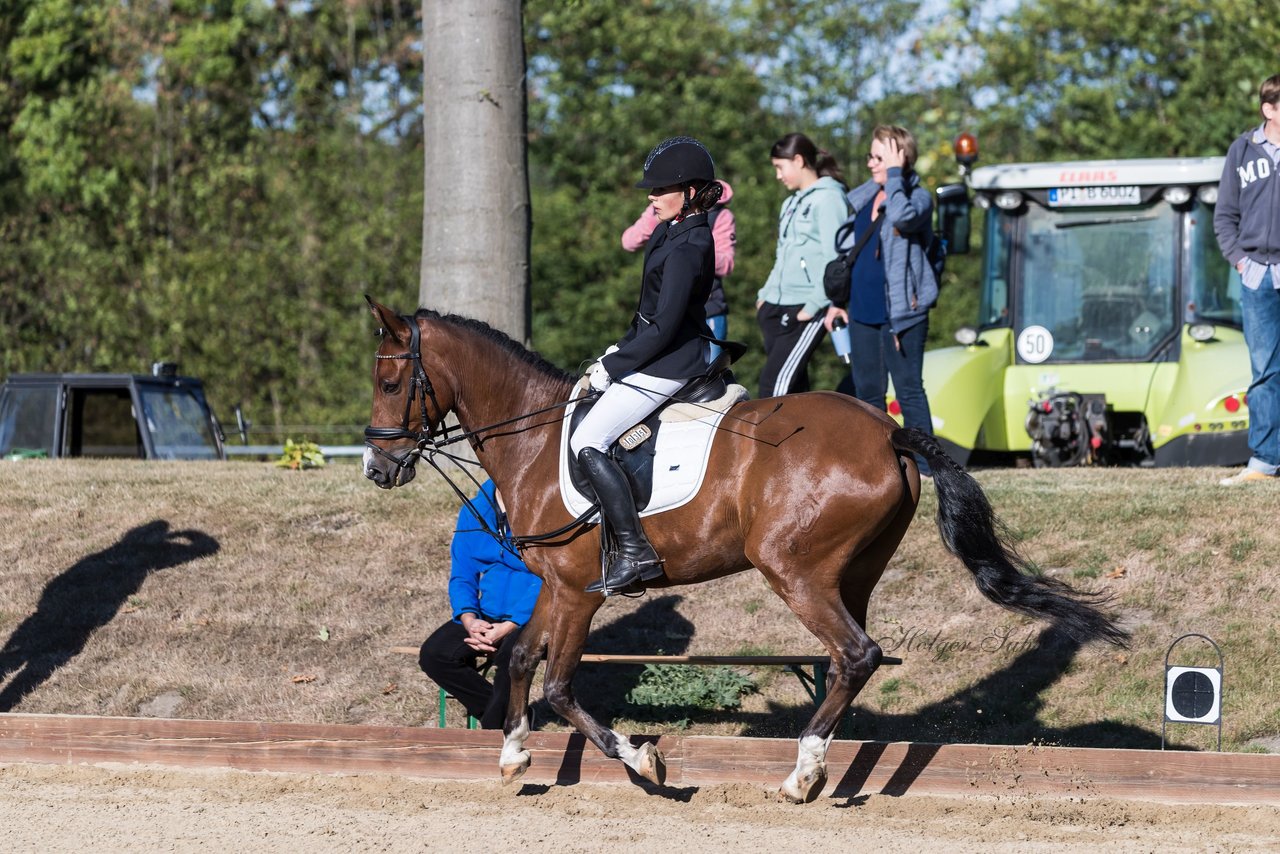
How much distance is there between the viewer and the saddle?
643cm

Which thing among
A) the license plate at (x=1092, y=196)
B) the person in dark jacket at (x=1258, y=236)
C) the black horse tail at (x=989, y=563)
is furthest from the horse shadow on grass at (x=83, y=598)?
the license plate at (x=1092, y=196)

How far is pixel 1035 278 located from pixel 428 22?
6.39 m

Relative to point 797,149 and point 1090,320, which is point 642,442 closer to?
point 797,149

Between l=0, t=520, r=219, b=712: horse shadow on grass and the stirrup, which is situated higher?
the stirrup

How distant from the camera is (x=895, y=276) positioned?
970 centimetres

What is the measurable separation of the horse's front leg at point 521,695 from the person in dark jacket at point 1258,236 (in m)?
5.14

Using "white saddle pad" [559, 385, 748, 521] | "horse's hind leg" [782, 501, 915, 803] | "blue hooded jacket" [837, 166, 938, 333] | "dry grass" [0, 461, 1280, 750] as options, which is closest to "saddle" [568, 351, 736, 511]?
"white saddle pad" [559, 385, 748, 521]

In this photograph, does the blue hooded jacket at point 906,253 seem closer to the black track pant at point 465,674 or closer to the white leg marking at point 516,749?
the black track pant at point 465,674

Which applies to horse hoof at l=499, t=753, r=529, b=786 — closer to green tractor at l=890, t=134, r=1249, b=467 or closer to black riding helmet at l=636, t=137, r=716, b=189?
black riding helmet at l=636, t=137, r=716, b=189

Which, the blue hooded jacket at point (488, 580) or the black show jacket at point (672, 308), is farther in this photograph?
the blue hooded jacket at point (488, 580)

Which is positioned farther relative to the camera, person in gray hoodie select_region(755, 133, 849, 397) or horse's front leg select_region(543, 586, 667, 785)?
person in gray hoodie select_region(755, 133, 849, 397)

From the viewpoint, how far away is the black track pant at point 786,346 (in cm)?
938

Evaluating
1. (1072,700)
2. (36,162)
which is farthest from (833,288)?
(36,162)

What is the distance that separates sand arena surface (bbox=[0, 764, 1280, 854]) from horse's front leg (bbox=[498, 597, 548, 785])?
0.19 m
